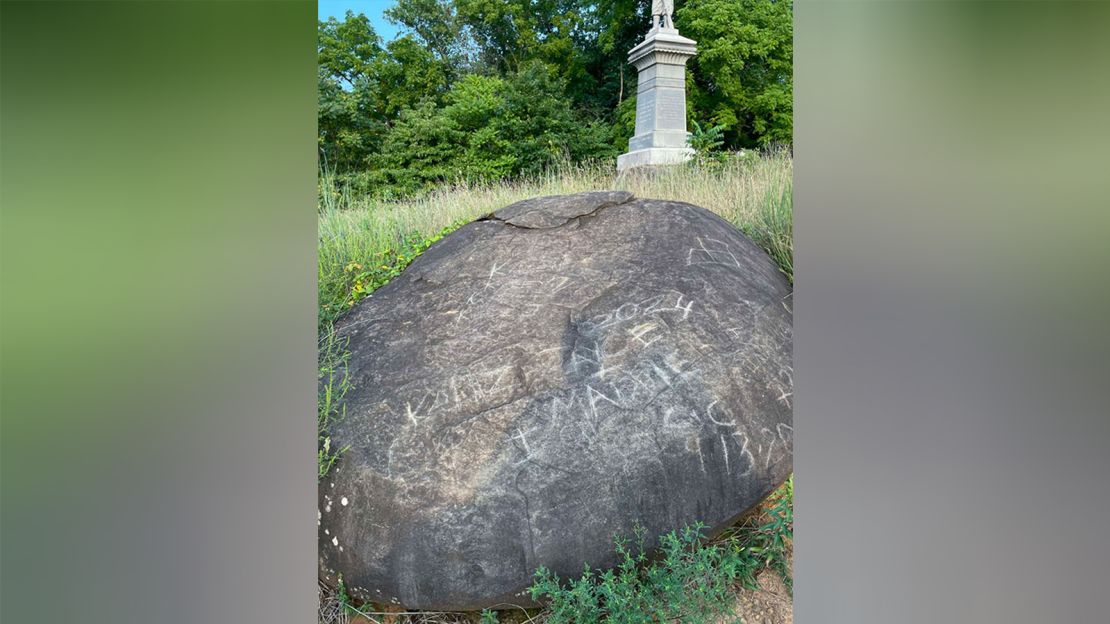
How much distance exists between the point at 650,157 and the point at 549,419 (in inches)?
273

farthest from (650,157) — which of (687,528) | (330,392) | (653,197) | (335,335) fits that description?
(687,528)

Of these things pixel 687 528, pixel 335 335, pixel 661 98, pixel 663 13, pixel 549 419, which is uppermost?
pixel 663 13

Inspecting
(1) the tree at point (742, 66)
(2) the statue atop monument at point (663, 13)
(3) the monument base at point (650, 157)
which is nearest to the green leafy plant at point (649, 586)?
(3) the monument base at point (650, 157)

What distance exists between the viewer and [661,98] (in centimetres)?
886

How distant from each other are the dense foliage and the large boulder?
8.64m

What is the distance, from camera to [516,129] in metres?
11.9

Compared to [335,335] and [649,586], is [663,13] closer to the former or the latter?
[335,335]

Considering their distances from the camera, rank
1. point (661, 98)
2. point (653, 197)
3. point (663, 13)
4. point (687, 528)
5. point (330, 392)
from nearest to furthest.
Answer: point (687, 528)
point (330, 392)
point (653, 197)
point (661, 98)
point (663, 13)

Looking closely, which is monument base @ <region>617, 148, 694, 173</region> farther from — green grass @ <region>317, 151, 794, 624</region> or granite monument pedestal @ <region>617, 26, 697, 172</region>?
green grass @ <region>317, 151, 794, 624</region>

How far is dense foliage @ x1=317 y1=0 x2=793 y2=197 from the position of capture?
38.4ft
